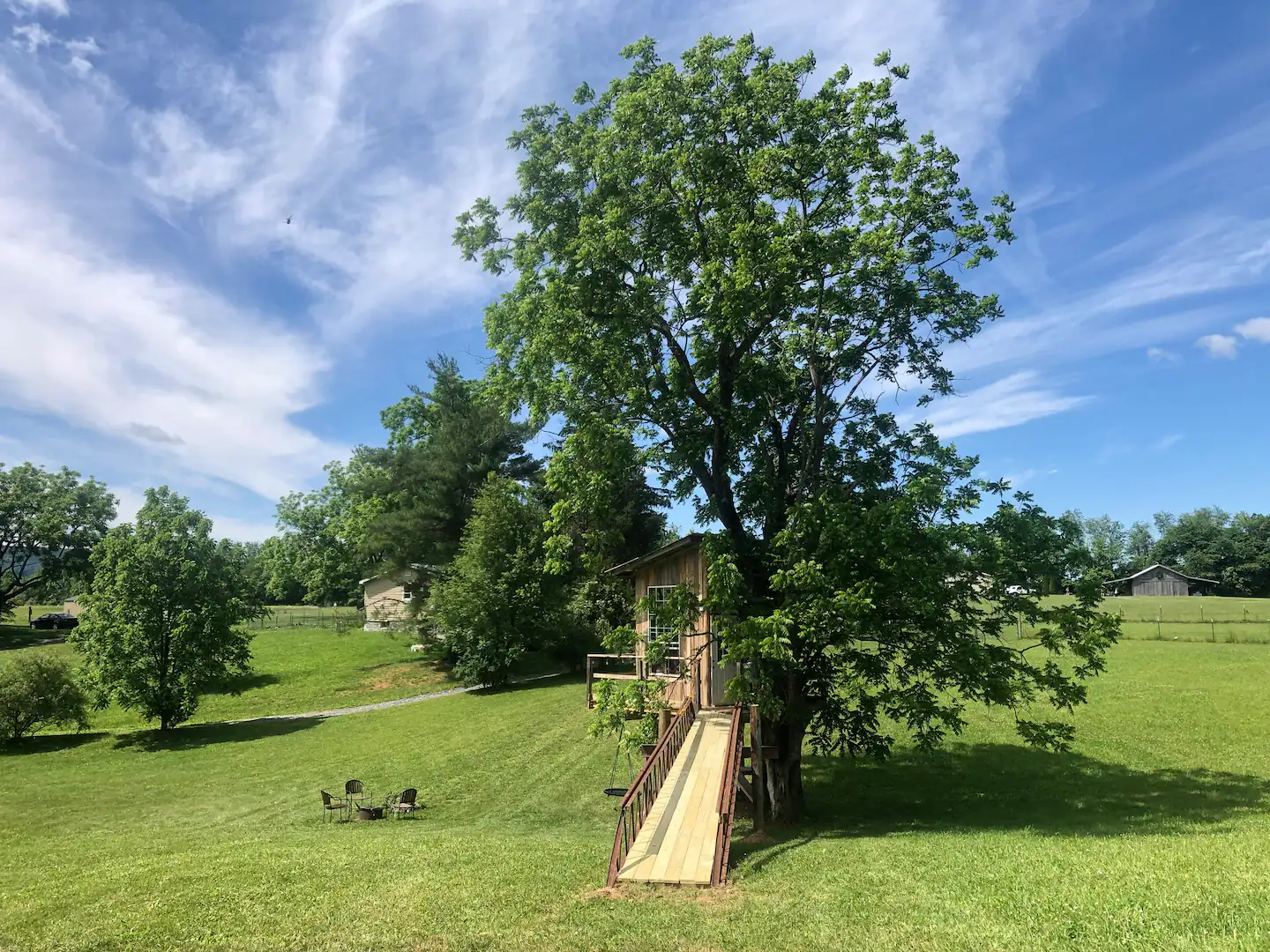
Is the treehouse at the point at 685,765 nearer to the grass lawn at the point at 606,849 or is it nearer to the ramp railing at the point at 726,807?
the ramp railing at the point at 726,807

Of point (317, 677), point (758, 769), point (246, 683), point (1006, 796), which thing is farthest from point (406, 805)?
point (246, 683)

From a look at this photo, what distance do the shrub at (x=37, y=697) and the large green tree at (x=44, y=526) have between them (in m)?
35.5

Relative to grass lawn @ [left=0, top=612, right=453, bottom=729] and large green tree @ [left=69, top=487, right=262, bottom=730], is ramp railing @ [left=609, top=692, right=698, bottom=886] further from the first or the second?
grass lawn @ [left=0, top=612, right=453, bottom=729]

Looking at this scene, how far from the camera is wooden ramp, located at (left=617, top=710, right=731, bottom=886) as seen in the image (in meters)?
9.85

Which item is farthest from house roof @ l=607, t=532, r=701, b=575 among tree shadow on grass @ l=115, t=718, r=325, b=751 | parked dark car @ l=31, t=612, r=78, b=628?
parked dark car @ l=31, t=612, r=78, b=628

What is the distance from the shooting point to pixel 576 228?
16.1 meters

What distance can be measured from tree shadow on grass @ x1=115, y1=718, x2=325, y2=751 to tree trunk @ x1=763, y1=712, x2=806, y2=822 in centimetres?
1991

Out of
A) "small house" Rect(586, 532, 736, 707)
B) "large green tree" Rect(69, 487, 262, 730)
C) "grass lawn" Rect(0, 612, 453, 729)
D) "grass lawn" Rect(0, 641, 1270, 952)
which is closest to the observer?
"grass lawn" Rect(0, 641, 1270, 952)

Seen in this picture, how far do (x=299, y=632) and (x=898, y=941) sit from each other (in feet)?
172

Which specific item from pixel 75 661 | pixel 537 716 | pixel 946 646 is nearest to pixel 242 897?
pixel 946 646

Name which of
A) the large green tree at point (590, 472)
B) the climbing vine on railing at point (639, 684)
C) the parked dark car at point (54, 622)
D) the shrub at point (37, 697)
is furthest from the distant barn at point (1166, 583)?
the parked dark car at point (54, 622)

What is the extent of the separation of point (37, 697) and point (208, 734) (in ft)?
19.7

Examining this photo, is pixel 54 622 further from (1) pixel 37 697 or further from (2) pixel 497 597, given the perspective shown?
(2) pixel 497 597

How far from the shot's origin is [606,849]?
12055 millimetres
